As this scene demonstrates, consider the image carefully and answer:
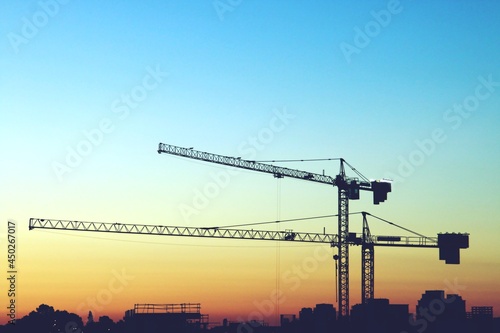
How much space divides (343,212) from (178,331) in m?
47.7

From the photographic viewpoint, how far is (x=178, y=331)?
12306cm

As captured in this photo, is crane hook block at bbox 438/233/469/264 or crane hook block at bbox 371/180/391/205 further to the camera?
crane hook block at bbox 371/180/391/205

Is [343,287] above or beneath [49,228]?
beneath

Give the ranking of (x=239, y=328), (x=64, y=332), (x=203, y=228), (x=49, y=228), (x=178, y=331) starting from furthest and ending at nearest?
(x=64, y=332)
(x=239, y=328)
(x=203, y=228)
(x=49, y=228)
(x=178, y=331)

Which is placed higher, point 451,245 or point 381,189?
point 381,189

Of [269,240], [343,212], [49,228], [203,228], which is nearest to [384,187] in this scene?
[343,212]

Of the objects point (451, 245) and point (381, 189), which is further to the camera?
point (381, 189)

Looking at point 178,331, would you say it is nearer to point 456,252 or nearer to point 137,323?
point 137,323

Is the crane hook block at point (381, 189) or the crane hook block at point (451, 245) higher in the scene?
the crane hook block at point (381, 189)

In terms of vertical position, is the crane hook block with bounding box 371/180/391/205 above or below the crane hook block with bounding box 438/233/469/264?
above

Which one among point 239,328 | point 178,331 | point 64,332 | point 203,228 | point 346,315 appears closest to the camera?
point 178,331

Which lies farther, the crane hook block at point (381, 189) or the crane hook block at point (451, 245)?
the crane hook block at point (381, 189)

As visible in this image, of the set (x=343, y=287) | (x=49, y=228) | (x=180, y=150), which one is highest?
(x=180, y=150)

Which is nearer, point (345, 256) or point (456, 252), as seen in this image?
point (456, 252)
